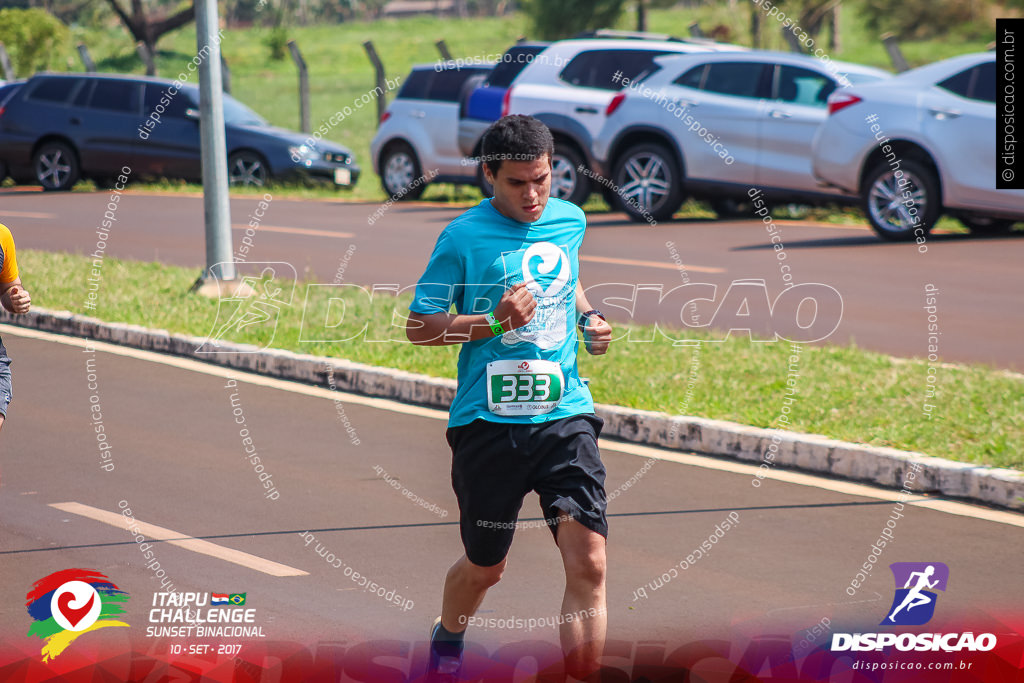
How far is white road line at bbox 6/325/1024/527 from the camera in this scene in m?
5.97

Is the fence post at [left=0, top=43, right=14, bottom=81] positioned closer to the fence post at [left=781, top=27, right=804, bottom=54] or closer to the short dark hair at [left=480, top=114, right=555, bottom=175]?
the fence post at [left=781, top=27, right=804, bottom=54]

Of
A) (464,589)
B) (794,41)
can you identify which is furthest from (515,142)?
(794,41)

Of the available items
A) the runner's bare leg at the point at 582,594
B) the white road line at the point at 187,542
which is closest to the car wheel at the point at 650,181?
the white road line at the point at 187,542

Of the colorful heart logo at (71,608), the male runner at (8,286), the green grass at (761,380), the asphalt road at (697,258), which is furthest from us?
the asphalt road at (697,258)

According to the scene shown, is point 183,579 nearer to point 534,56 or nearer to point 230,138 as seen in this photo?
point 534,56

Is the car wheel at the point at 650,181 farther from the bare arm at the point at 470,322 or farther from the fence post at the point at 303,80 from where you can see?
the bare arm at the point at 470,322

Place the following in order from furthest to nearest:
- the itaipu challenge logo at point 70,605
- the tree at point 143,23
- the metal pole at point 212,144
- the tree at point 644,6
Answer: the tree at point 644,6 → the tree at point 143,23 → the metal pole at point 212,144 → the itaipu challenge logo at point 70,605

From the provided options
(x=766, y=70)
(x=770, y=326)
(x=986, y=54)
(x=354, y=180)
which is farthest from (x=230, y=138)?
(x=770, y=326)

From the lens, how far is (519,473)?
390 cm

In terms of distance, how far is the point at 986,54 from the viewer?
13523 mm

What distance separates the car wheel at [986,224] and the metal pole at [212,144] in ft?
25.9

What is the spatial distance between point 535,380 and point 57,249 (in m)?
11.0

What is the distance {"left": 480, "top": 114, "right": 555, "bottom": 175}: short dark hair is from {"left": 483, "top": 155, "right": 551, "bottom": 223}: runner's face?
0.06 ft

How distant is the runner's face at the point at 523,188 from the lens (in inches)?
151
